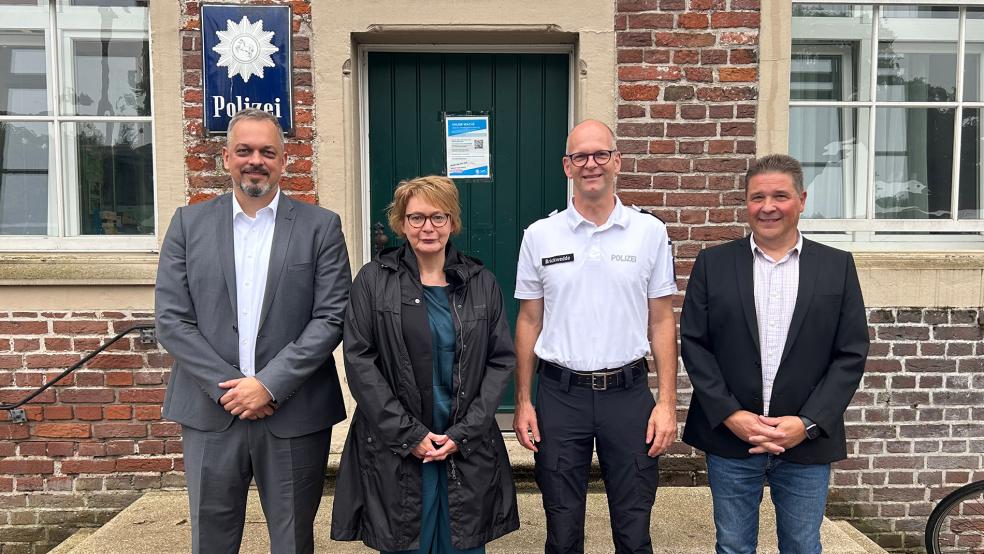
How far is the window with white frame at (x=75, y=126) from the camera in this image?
→ 3969 mm

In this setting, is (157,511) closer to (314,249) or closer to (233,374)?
(233,374)

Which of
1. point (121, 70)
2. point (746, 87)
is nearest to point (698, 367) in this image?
A: point (746, 87)

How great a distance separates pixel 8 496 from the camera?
4.00 meters

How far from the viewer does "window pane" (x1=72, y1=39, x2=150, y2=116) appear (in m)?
4.00

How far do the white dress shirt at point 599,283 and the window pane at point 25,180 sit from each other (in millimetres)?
3077

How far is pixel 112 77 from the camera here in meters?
4.02

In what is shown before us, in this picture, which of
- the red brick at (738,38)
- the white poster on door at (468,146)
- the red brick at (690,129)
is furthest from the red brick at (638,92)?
the white poster on door at (468,146)

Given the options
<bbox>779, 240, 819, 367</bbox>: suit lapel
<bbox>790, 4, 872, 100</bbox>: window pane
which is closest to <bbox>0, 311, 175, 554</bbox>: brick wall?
<bbox>779, 240, 819, 367</bbox>: suit lapel

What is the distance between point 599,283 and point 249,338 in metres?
1.30

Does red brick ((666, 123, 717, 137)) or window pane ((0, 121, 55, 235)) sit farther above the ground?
red brick ((666, 123, 717, 137))

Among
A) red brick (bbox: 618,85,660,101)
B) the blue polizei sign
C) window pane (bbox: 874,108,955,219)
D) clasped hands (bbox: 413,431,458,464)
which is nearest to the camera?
A: clasped hands (bbox: 413,431,458,464)

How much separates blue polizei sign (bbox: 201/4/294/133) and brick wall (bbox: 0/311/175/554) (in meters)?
1.30

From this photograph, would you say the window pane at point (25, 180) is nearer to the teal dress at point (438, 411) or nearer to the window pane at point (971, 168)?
the teal dress at point (438, 411)

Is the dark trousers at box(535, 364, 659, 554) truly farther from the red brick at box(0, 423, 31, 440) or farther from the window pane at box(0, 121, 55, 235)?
the window pane at box(0, 121, 55, 235)
